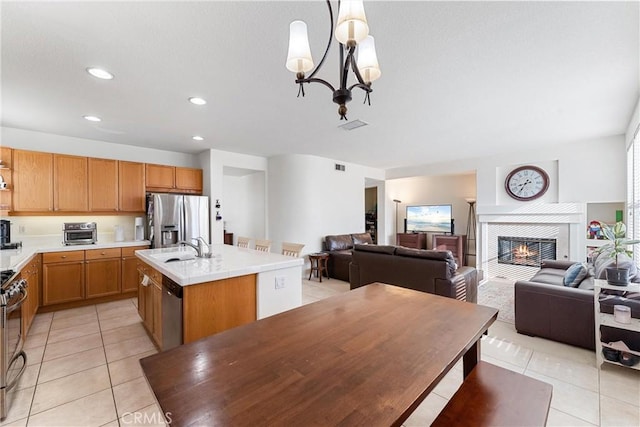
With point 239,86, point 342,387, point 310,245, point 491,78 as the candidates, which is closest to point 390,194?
point 310,245

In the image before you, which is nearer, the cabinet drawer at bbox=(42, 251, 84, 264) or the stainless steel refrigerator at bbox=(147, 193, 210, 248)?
the cabinet drawer at bbox=(42, 251, 84, 264)

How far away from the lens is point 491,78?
7.87 ft

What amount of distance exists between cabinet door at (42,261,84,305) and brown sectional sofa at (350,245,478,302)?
3960 mm

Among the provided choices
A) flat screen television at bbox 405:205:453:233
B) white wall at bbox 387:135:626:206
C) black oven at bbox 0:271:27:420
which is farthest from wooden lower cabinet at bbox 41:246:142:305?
flat screen television at bbox 405:205:453:233

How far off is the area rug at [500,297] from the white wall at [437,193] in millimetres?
2536

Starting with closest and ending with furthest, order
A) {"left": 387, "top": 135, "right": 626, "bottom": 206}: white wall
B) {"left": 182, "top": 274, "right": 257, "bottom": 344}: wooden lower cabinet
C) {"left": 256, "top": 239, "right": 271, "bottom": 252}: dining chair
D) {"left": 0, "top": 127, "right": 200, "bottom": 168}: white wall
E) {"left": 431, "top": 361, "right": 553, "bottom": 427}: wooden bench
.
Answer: {"left": 431, "top": 361, "right": 553, "bottom": 427}: wooden bench → {"left": 182, "top": 274, "right": 257, "bottom": 344}: wooden lower cabinet → {"left": 256, "top": 239, "right": 271, "bottom": 252}: dining chair → {"left": 0, "top": 127, "right": 200, "bottom": 168}: white wall → {"left": 387, "top": 135, "right": 626, "bottom": 206}: white wall

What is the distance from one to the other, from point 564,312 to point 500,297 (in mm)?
1706

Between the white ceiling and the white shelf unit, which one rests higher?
the white ceiling

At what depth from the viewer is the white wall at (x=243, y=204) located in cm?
613

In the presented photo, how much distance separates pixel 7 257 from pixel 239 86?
3.01 meters

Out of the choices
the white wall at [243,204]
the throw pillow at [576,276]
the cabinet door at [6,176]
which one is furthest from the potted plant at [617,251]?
the cabinet door at [6,176]

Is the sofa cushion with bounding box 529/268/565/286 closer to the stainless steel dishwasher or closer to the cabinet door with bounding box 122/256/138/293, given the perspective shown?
the stainless steel dishwasher

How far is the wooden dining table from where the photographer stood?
2.39 feet

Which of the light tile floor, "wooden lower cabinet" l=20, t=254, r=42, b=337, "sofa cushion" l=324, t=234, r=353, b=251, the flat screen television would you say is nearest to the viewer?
the light tile floor
